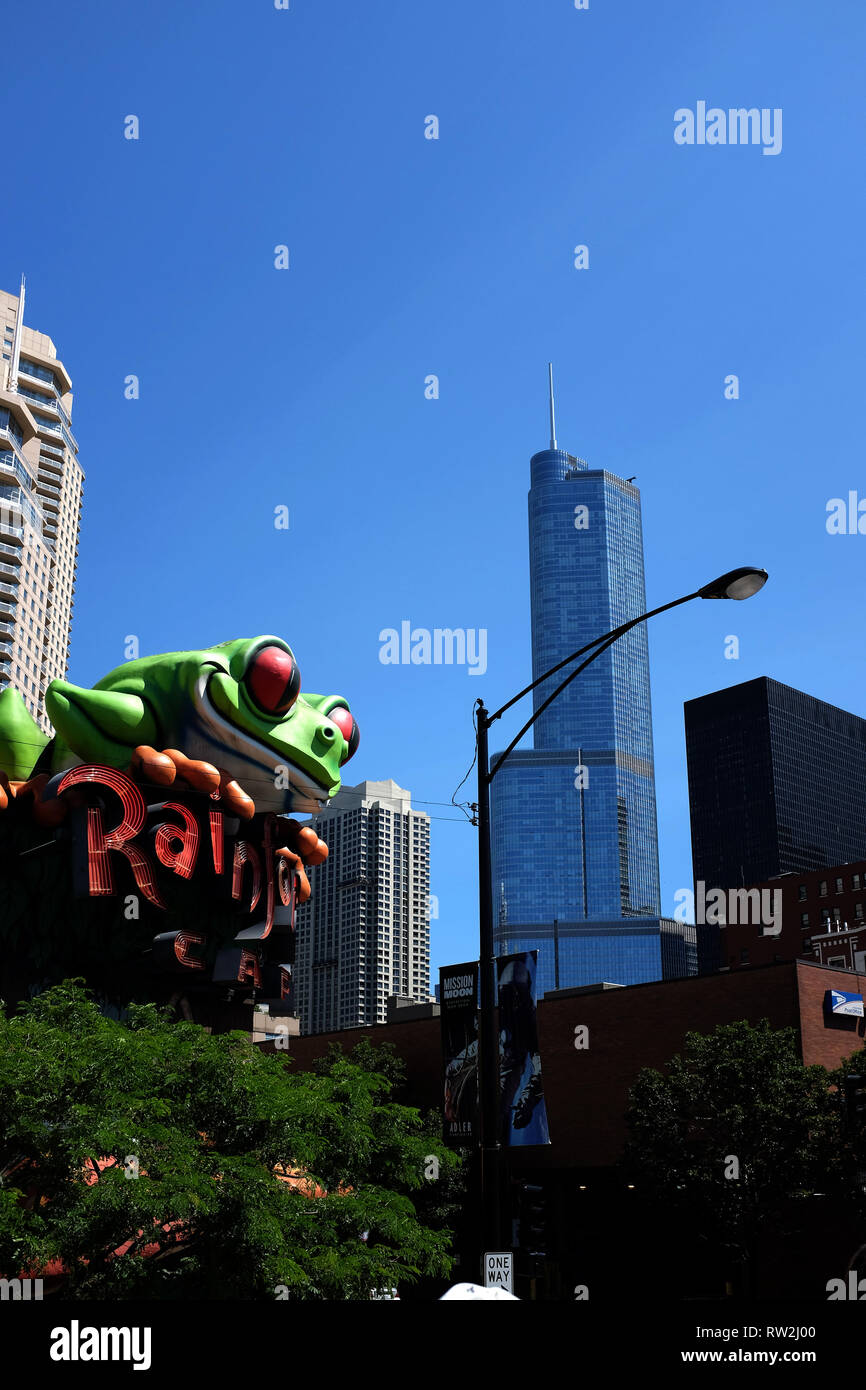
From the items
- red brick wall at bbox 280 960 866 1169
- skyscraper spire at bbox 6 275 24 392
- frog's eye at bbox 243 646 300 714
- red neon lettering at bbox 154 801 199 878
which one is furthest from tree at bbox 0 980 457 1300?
skyscraper spire at bbox 6 275 24 392

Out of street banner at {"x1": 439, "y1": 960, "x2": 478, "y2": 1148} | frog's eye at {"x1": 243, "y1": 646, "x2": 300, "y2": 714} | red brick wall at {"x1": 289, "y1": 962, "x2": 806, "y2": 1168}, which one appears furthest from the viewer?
frog's eye at {"x1": 243, "y1": 646, "x2": 300, "y2": 714}

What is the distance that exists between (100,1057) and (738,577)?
48.2 ft

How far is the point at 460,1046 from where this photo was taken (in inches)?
1091

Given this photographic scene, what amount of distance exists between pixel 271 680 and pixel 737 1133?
76.4 ft

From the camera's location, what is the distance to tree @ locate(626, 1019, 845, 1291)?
1412 inches

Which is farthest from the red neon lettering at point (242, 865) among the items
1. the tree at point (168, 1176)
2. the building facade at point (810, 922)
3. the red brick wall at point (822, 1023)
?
the building facade at point (810, 922)

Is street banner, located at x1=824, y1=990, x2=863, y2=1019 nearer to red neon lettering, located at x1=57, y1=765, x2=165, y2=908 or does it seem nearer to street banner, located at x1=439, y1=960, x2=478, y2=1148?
street banner, located at x1=439, y1=960, x2=478, y2=1148

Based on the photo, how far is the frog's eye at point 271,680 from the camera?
48531 millimetres

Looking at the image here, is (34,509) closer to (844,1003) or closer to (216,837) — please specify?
(216,837)

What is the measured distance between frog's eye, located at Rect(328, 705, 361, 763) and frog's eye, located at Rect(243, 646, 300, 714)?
4.26 meters

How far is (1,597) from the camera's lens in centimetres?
14362

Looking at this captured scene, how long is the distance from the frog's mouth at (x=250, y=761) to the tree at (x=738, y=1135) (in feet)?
59.4
